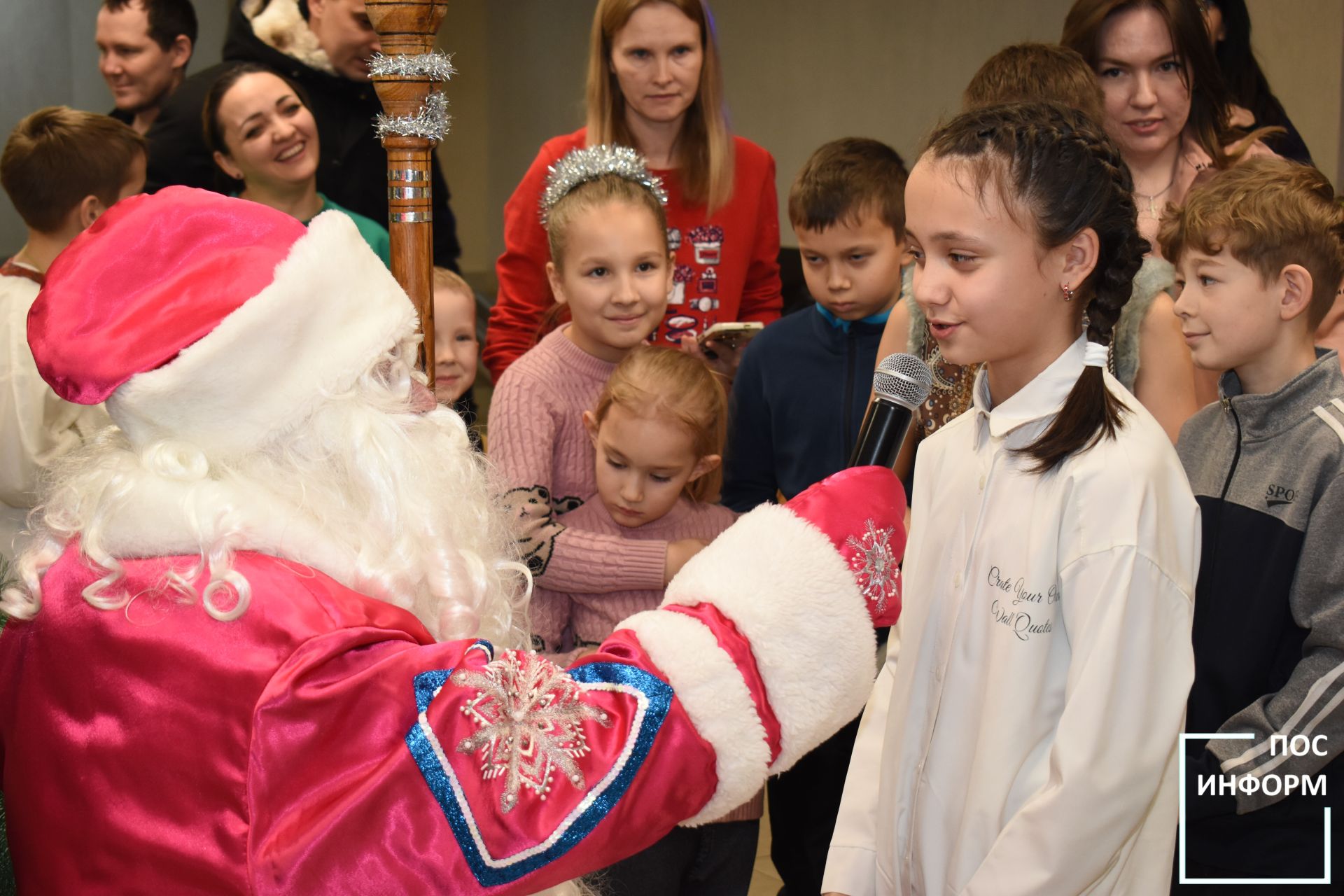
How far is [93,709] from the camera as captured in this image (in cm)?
125

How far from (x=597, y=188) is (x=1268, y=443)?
1.28 metres

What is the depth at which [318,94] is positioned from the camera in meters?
3.37

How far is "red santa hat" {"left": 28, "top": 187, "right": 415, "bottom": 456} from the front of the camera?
1234mm

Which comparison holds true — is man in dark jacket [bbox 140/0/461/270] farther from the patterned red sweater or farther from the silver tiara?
the silver tiara

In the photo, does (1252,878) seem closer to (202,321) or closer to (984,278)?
(984,278)

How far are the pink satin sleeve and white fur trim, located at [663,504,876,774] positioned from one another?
0.15m

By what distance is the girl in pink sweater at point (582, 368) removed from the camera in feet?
7.13

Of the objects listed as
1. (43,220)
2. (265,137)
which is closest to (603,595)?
(265,137)

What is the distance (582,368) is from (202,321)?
1.18m

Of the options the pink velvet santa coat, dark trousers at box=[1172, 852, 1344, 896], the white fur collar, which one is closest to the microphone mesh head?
the pink velvet santa coat

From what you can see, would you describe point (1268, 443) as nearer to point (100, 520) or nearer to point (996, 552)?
point (996, 552)

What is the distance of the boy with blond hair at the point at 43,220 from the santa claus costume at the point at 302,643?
4.63 feet

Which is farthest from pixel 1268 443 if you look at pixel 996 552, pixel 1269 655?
pixel 996 552

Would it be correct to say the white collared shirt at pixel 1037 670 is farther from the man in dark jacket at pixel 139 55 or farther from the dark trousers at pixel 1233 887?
the man in dark jacket at pixel 139 55
